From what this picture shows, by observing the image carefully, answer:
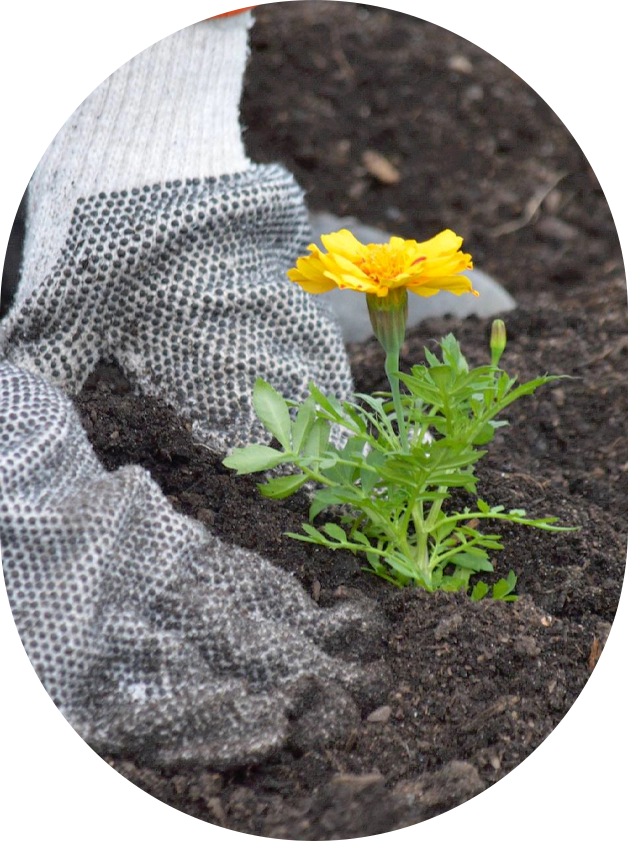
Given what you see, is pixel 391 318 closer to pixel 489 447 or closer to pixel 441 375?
pixel 441 375

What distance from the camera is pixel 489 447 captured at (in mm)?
1706

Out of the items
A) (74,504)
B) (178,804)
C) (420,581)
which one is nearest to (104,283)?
(74,504)

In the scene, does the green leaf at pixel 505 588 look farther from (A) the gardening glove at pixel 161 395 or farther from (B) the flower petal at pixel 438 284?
(B) the flower petal at pixel 438 284

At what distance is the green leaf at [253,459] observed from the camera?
4.01 feet

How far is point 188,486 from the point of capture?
Answer: 1.43 m

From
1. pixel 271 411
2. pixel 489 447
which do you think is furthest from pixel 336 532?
pixel 489 447

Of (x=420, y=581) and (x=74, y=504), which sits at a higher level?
(x=74, y=504)

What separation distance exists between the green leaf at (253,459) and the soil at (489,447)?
0.18m

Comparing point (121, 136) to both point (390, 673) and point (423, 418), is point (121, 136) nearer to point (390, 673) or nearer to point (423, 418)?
point (423, 418)

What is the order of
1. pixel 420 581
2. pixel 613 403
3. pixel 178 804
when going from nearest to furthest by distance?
pixel 178 804
pixel 420 581
pixel 613 403

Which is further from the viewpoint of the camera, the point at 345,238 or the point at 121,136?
the point at 121,136

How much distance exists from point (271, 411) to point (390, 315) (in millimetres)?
220

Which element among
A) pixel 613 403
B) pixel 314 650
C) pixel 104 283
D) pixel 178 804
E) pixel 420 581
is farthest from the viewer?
pixel 613 403

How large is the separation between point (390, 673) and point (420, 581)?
16 cm
